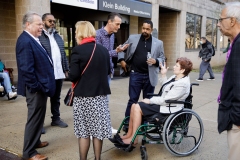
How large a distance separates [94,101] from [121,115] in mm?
2528

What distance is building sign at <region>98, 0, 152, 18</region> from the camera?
8702 millimetres

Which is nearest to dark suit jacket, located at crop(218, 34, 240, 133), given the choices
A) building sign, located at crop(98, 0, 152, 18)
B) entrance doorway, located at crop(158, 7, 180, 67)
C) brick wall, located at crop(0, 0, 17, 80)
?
building sign, located at crop(98, 0, 152, 18)

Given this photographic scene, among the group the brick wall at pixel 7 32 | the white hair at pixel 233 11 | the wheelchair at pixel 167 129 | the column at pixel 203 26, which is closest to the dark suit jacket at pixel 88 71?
the wheelchair at pixel 167 129

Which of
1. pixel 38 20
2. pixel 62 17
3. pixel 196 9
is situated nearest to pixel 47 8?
pixel 62 17

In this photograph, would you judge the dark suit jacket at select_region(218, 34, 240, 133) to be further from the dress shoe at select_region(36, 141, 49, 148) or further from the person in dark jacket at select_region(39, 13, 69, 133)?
the person in dark jacket at select_region(39, 13, 69, 133)

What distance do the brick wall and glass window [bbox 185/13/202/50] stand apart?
1001 centimetres

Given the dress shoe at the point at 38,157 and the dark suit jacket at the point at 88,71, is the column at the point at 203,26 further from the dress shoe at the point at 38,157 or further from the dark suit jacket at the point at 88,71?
the dress shoe at the point at 38,157

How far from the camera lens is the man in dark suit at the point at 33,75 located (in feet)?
9.96

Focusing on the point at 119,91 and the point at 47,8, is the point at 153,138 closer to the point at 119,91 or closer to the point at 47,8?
the point at 119,91

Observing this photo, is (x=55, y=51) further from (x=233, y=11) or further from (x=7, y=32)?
(x=7, y=32)

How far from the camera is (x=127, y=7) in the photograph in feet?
32.0

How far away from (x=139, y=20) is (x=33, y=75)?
1047cm

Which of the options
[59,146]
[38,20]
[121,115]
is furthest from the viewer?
[121,115]

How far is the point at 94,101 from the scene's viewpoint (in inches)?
117
